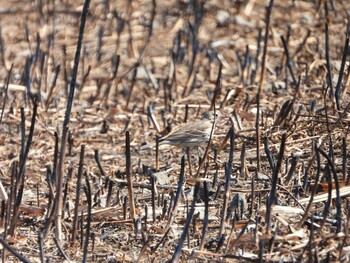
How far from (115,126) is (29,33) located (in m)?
3.34

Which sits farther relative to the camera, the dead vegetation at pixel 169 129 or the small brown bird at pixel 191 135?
the small brown bird at pixel 191 135

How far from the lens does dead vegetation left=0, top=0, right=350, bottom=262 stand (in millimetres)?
5691

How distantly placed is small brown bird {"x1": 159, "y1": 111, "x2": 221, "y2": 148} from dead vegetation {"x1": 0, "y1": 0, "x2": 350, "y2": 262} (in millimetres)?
114

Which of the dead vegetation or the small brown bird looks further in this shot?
the small brown bird

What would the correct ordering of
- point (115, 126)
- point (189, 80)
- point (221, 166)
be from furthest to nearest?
point (189, 80) < point (115, 126) < point (221, 166)

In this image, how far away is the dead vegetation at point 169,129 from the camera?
569 centimetres

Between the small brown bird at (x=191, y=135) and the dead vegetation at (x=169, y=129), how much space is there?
0.37 ft

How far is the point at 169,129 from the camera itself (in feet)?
29.7

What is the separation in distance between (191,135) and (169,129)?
60 cm

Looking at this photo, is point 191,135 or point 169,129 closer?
point 191,135

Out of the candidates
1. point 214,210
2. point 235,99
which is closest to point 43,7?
point 235,99

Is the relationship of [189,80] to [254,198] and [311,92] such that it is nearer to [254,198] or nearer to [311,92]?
[311,92]

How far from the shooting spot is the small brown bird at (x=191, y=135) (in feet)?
27.5

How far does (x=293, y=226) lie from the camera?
5715 mm
